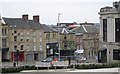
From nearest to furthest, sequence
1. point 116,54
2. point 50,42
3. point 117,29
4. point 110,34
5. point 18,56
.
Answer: point 116,54
point 117,29
point 110,34
point 18,56
point 50,42

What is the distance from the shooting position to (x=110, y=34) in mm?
50281

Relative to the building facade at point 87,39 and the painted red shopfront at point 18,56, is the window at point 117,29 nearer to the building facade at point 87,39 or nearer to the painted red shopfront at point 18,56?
the building facade at point 87,39

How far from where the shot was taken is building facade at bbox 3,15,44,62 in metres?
50.2

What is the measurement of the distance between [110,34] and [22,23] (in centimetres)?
1343

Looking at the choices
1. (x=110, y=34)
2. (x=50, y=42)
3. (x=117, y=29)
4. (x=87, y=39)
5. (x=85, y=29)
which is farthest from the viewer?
(x=87, y=39)

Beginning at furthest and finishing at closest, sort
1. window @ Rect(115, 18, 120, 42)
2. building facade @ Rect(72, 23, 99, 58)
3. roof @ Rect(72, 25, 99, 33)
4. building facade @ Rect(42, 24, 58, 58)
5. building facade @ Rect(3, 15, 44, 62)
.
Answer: roof @ Rect(72, 25, 99, 33) < building facade @ Rect(72, 23, 99, 58) < building facade @ Rect(42, 24, 58, 58) < building facade @ Rect(3, 15, 44, 62) < window @ Rect(115, 18, 120, 42)

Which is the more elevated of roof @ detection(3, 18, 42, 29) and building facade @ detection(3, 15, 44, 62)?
roof @ detection(3, 18, 42, 29)

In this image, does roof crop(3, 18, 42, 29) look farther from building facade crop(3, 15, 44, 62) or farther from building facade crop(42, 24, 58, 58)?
building facade crop(42, 24, 58, 58)

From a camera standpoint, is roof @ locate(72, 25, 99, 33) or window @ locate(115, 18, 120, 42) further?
roof @ locate(72, 25, 99, 33)

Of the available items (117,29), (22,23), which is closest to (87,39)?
(117,29)

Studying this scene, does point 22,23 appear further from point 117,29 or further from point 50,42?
point 117,29

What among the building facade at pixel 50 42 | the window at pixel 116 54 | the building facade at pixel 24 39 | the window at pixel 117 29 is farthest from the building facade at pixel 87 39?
the window at pixel 116 54

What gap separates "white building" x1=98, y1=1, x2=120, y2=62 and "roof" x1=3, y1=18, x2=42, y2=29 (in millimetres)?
10294

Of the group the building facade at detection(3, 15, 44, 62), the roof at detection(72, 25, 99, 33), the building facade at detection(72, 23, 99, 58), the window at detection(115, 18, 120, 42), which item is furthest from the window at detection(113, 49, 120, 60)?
the roof at detection(72, 25, 99, 33)
